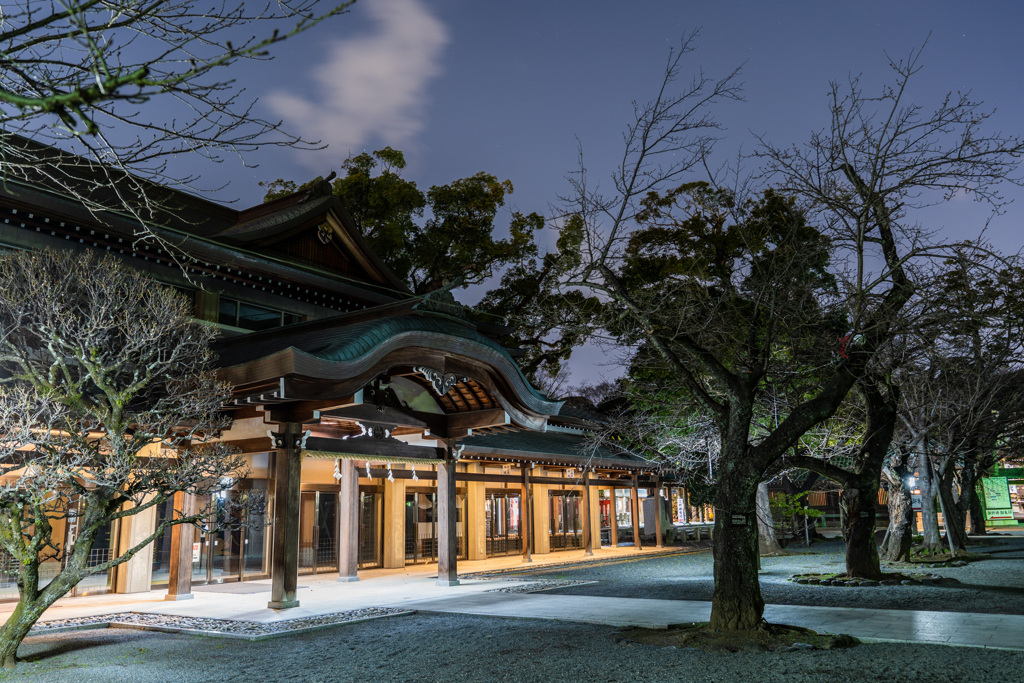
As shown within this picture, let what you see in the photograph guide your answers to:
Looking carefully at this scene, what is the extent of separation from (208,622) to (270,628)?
130 cm

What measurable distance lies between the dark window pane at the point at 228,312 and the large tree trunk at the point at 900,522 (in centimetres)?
1691

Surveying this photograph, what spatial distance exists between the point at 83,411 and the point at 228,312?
7834mm

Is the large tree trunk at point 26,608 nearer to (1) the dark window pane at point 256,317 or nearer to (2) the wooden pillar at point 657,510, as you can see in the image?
(1) the dark window pane at point 256,317

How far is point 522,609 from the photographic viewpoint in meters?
11.7

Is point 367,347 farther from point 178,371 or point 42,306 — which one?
point 42,306

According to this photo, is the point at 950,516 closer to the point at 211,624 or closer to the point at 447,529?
the point at 447,529

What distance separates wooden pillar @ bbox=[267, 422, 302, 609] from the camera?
11.3 metres

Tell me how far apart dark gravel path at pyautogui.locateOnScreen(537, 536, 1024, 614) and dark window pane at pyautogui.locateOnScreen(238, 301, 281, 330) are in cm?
895

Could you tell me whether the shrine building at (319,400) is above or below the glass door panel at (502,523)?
above

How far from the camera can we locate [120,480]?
26.7 ft

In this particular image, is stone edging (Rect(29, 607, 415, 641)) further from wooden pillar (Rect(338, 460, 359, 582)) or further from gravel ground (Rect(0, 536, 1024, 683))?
wooden pillar (Rect(338, 460, 359, 582))

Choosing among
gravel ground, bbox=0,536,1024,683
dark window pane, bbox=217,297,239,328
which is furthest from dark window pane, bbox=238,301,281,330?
gravel ground, bbox=0,536,1024,683

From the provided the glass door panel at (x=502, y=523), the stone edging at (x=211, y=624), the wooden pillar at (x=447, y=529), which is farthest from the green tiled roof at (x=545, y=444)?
the stone edging at (x=211, y=624)

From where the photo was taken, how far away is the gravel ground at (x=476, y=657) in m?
6.87
